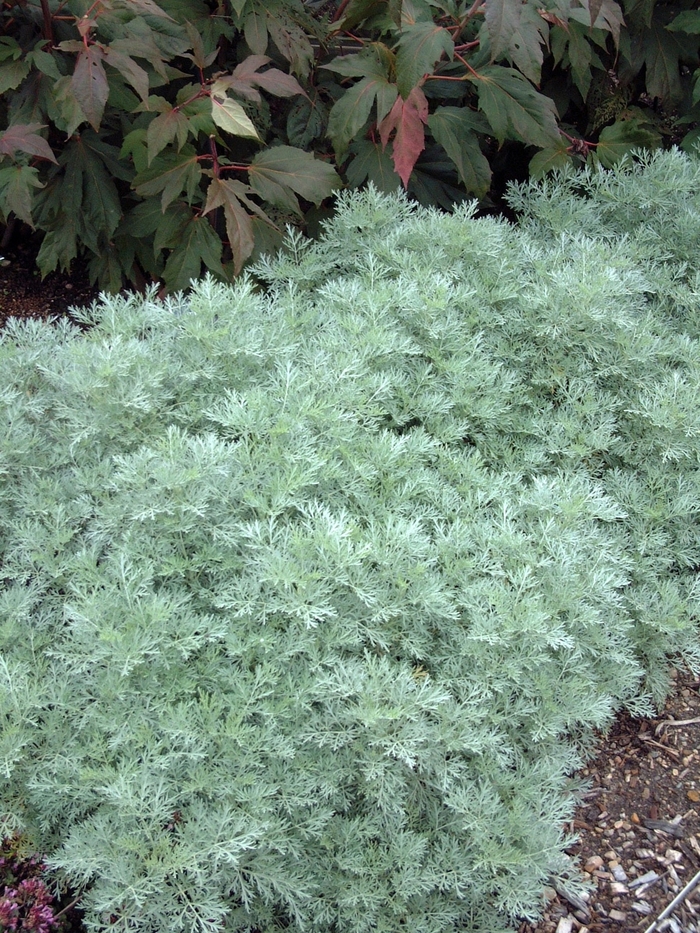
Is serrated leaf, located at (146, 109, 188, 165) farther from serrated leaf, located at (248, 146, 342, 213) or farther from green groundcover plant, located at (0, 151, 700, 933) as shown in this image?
green groundcover plant, located at (0, 151, 700, 933)

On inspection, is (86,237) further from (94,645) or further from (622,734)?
(622,734)

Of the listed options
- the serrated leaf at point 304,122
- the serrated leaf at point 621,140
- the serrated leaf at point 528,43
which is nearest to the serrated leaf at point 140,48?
the serrated leaf at point 304,122

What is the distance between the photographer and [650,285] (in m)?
2.73

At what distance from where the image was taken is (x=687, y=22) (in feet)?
11.2

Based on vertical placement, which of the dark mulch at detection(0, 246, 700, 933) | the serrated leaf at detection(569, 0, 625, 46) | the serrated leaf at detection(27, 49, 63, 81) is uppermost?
the serrated leaf at detection(569, 0, 625, 46)

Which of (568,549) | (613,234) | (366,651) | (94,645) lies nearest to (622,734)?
(568,549)

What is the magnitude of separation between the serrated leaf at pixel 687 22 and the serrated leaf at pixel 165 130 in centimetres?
217

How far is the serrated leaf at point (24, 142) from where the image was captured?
8.02 feet

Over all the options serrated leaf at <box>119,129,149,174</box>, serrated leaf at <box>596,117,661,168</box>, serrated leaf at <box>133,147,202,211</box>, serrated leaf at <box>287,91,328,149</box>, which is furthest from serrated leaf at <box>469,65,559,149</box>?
serrated leaf at <box>119,129,149,174</box>

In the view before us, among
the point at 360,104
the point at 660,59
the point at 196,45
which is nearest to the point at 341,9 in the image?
the point at 360,104

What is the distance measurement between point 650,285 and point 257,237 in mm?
1294

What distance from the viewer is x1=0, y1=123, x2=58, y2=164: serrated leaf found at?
245 centimetres

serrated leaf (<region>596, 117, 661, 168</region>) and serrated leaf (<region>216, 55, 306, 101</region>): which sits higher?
serrated leaf (<region>596, 117, 661, 168</region>)

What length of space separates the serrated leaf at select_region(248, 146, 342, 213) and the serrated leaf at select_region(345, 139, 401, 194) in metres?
0.28
